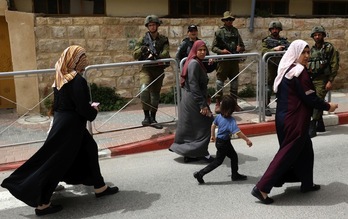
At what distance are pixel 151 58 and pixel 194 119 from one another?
5.50 feet

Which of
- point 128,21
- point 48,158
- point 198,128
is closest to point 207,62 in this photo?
point 198,128

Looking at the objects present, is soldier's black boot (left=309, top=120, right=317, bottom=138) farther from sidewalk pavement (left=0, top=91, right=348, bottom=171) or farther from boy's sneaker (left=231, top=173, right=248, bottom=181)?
boy's sneaker (left=231, top=173, right=248, bottom=181)

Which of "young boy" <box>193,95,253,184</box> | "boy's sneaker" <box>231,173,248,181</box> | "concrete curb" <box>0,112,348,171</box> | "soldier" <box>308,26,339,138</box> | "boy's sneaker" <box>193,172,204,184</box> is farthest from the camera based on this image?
"soldier" <box>308,26,339,138</box>

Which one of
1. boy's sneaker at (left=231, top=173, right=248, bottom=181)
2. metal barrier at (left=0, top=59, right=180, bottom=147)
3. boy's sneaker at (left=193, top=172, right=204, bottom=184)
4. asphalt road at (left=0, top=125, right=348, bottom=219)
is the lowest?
asphalt road at (left=0, top=125, right=348, bottom=219)

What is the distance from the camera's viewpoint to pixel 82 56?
4.22 metres

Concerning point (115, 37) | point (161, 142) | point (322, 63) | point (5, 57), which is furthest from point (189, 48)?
point (5, 57)

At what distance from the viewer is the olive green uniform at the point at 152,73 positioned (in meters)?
6.87

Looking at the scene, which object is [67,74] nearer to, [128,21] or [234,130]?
[234,130]

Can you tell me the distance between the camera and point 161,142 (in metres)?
6.50

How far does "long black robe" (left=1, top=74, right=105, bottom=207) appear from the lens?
13.6 feet

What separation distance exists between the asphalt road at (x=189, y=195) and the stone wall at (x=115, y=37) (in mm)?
3139

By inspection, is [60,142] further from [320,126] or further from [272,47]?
[272,47]

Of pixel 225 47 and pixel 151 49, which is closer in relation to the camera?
pixel 151 49

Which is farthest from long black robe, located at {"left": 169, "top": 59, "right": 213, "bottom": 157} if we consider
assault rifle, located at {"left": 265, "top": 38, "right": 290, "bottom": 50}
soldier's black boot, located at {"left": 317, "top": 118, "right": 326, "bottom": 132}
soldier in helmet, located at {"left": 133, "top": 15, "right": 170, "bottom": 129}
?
assault rifle, located at {"left": 265, "top": 38, "right": 290, "bottom": 50}
